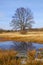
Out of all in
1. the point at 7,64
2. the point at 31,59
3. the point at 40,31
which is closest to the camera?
the point at 7,64

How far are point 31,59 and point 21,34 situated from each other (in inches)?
1146

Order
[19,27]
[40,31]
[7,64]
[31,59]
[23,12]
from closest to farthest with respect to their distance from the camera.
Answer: [7,64]
[31,59]
[19,27]
[23,12]
[40,31]

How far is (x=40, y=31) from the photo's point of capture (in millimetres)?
39719

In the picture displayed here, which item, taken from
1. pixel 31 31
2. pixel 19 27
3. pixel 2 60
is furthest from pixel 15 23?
pixel 2 60

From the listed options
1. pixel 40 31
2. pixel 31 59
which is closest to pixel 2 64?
pixel 31 59

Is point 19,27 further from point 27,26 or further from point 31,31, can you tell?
point 31,31

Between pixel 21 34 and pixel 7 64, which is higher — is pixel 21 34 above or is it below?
below

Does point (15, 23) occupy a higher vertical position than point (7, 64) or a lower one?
lower

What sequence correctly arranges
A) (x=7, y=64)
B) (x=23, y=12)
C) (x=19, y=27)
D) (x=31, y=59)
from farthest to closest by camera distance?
(x=23, y=12), (x=19, y=27), (x=31, y=59), (x=7, y=64)

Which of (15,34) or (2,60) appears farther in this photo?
(15,34)

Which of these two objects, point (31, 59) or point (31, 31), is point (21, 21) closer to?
point (31, 31)

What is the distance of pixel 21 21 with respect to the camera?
118 ft

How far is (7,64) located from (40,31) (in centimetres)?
3317

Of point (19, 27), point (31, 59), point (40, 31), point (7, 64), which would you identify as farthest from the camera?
point (40, 31)
